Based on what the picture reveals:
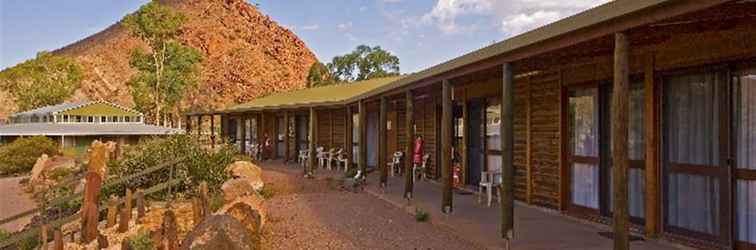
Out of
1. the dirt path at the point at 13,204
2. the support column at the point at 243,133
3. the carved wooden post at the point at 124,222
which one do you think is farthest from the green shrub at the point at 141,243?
the support column at the point at 243,133

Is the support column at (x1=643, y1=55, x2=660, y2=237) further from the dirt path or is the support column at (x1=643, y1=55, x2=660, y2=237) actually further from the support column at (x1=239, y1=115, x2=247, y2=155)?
the support column at (x1=239, y1=115, x2=247, y2=155)

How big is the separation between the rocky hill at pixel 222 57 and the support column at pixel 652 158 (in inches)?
2840

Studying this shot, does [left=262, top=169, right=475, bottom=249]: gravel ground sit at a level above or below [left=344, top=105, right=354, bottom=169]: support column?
below

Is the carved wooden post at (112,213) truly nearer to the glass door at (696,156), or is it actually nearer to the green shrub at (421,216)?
the green shrub at (421,216)

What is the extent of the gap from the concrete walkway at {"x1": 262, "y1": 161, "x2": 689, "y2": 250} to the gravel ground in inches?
6.9

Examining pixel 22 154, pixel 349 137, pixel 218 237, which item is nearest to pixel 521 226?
pixel 218 237

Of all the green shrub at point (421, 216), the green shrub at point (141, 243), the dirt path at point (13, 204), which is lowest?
the dirt path at point (13, 204)

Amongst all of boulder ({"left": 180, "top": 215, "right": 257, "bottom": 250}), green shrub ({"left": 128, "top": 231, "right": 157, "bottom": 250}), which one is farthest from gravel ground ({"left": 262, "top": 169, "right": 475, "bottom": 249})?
boulder ({"left": 180, "top": 215, "right": 257, "bottom": 250})

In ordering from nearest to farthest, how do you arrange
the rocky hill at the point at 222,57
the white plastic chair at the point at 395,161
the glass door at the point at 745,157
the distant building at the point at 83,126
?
the glass door at the point at 745,157 → the white plastic chair at the point at 395,161 → the distant building at the point at 83,126 → the rocky hill at the point at 222,57

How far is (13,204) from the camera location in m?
17.2

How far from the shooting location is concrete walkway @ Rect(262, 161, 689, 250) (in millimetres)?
6523

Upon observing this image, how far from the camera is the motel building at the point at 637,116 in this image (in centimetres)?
495

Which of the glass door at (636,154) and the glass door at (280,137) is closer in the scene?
the glass door at (636,154)

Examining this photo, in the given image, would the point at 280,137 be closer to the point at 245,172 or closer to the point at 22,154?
the point at 245,172
